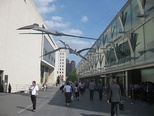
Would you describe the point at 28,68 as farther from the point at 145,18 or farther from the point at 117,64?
the point at 145,18

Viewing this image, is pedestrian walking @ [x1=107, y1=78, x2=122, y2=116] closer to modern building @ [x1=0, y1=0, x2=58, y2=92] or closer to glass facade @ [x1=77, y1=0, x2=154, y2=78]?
glass facade @ [x1=77, y1=0, x2=154, y2=78]

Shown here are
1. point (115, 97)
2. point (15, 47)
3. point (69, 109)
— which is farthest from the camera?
point (15, 47)

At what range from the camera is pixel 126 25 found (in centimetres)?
2469

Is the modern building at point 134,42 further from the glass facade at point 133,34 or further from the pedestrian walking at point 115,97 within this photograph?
the pedestrian walking at point 115,97

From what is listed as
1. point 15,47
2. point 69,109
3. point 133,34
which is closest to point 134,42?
point 133,34

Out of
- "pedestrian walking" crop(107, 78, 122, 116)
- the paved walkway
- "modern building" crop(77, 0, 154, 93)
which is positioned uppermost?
"modern building" crop(77, 0, 154, 93)

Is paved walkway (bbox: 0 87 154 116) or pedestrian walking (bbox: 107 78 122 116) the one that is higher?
pedestrian walking (bbox: 107 78 122 116)

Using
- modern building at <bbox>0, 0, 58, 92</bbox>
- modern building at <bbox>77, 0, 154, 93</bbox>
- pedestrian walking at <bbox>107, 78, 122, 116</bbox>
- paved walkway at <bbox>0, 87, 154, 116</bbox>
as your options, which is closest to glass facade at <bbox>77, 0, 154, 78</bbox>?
modern building at <bbox>77, 0, 154, 93</bbox>

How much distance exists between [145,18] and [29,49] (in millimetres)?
27387

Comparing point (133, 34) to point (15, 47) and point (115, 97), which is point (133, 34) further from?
point (15, 47)

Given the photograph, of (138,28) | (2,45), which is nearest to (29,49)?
(2,45)

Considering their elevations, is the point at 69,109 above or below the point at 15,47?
below

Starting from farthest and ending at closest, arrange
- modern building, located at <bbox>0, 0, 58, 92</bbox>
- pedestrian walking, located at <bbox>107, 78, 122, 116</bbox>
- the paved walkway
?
modern building, located at <bbox>0, 0, 58, 92</bbox>, the paved walkway, pedestrian walking, located at <bbox>107, 78, 122, 116</bbox>

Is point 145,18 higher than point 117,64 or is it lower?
higher
